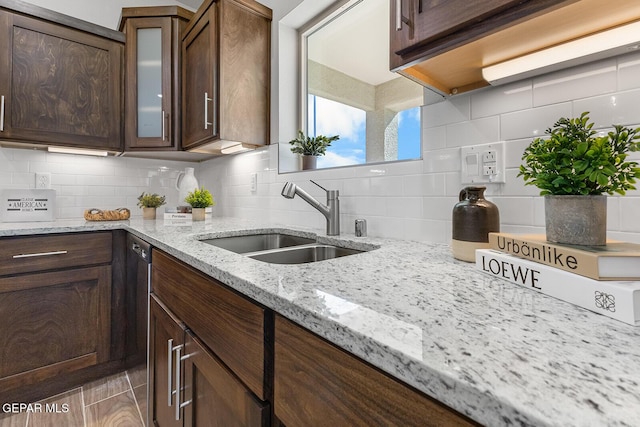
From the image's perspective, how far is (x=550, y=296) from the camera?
1.57 feet

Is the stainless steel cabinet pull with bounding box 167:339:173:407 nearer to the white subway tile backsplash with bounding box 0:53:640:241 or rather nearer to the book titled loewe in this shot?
the white subway tile backsplash with bounding box 0:53:640:241

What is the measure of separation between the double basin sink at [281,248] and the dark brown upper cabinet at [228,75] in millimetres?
607

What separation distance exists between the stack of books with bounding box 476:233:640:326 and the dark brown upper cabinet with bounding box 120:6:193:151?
2039 mm

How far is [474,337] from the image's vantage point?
0.34 metres

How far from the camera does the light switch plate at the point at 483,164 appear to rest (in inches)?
35.0

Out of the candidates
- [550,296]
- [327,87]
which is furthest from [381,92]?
[550,296]

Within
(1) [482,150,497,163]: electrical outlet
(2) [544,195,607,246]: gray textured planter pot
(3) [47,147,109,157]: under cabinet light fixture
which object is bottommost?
(2) [544,195,607,246]: gray textured planter pot

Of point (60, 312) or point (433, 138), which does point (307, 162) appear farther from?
point (60, 312)

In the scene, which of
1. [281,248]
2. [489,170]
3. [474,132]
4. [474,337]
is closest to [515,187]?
[489,170]

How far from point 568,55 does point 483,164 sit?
319 mm

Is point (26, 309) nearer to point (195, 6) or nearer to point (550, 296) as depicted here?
point (550, 296)

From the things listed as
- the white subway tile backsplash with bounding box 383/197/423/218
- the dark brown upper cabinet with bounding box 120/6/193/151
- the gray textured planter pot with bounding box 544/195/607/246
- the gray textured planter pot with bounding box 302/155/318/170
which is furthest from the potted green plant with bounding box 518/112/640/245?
the dark brown upper cabinet with bounding box 120/6/193/151

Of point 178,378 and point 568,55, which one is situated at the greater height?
point 568,55

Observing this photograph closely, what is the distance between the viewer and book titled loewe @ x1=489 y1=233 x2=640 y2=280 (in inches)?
16.6
